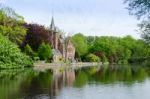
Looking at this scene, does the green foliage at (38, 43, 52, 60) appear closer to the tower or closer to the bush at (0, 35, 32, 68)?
the bush at (0, 35, 32, 68)

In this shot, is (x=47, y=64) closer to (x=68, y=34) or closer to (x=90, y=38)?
(x=68, y=34)

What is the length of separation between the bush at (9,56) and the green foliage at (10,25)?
5454 mm

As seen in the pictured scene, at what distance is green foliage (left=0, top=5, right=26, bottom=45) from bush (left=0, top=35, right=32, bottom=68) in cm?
545

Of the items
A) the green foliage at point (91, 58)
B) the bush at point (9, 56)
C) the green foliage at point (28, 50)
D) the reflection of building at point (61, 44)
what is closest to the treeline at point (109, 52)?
the green foliage at point (91, 58)

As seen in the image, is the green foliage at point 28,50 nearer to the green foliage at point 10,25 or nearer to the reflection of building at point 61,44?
the green foliage at point 10,25

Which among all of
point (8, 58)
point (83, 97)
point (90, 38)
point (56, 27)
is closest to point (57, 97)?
point (83, 97)

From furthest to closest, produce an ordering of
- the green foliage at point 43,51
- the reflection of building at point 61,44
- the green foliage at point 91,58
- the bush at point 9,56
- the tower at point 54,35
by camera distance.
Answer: the green foliage at point 91,58
the reflection of building at point 61,44
the tower at point 54,35
the green foliage at point 43,51
the bush at point 9,56

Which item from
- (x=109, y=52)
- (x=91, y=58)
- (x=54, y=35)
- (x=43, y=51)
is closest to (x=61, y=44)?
(x=54, y=35)

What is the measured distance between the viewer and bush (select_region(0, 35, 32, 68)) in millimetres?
61784

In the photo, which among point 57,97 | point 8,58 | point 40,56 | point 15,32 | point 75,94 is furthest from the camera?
point 40,56

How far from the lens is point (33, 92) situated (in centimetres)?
2962

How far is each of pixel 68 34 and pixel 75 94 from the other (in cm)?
8143

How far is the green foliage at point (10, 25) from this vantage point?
70.1m

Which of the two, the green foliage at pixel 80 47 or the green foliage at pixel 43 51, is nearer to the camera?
the green foliage at pixel 43 51
